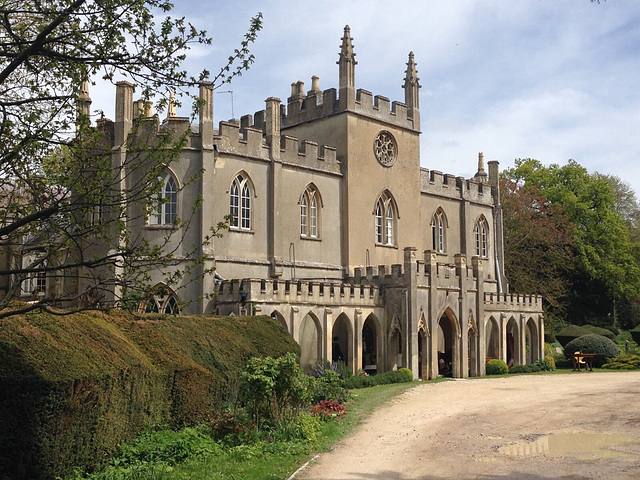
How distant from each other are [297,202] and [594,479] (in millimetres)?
21759

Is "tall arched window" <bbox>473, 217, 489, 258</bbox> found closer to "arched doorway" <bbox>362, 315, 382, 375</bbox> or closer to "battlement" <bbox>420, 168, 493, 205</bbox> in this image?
"battlement" <bbox>420, 168, 493, 205</bbox>

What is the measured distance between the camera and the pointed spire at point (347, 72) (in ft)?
112

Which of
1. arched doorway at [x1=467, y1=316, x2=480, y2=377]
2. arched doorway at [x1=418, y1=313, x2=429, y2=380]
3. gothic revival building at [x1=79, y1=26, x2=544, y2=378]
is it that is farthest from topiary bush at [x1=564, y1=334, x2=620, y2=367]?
arched doorway at [x1=418, y1=313, x2=429, y2=380]

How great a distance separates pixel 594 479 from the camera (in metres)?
11.7

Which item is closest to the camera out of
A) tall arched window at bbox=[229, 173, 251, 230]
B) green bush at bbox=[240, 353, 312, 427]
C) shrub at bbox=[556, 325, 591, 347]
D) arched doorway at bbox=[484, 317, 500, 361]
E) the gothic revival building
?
green bush at bbox=[240, 353, 312, 427]

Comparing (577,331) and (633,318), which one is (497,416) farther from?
(633,318)

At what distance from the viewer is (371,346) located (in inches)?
1320

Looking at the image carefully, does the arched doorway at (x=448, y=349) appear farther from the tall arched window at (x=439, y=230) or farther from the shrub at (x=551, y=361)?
the shrub at (x=551, y=361)

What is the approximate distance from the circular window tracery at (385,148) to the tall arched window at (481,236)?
7.83 m

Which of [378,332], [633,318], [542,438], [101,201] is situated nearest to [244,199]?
[378,332]

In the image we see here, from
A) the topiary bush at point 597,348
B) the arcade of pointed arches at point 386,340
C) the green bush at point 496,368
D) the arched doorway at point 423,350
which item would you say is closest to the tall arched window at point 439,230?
the arcade of pointed arches at point 386,340

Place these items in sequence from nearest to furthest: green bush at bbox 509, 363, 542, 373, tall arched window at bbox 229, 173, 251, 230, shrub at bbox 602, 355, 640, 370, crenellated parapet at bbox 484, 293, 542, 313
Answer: tall arched window at bbox 229, 173, 251, 230, shrub at bbox 602, 355, 640, 370, green bush at bbox 509, 363, 542, 373, crenellated parapet at bbox 484, 293, 542, 313

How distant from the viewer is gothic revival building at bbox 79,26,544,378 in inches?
1117

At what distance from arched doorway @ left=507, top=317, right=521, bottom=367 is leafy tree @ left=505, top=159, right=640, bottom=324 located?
1344 centimetres
